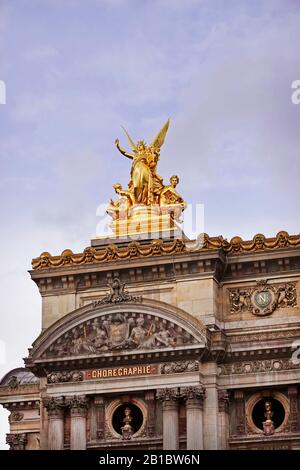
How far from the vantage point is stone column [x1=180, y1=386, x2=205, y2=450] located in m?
59.8

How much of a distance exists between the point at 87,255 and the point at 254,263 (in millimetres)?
7434

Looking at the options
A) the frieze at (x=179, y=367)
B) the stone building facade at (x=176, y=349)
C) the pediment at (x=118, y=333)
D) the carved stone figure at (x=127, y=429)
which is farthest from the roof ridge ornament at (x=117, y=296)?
the carved stone figure at (x=127, y=429)

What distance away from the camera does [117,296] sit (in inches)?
2477

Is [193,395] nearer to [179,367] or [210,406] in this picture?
[210,406]

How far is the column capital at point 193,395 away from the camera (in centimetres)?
6028

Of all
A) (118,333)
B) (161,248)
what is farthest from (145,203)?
(118,333)

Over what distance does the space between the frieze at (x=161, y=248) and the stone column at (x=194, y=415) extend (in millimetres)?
6199

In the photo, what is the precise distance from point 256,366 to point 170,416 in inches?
165

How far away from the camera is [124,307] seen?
6247 cm

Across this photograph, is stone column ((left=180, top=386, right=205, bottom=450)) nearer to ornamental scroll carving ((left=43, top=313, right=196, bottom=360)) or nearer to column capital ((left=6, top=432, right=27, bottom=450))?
ornamental scroll carving ((left=43, top=313, right=196, bottom=360))

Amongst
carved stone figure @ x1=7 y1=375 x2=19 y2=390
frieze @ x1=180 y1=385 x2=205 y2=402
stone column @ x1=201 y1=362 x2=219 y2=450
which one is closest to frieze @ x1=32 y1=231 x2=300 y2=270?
stone column @ x1=201 y1=362 x2=219 y2=450

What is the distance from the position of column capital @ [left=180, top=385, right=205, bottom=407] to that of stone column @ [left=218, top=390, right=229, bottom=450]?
1.01 metres
